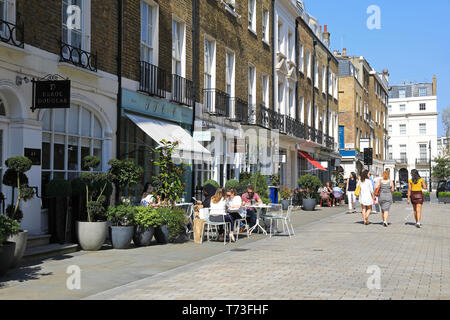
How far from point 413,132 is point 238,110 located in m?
71.0

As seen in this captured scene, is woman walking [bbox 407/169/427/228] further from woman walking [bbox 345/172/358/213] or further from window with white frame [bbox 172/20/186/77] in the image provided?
window with white frame [bbox 172/20/186/77]

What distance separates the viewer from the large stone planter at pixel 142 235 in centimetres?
1130

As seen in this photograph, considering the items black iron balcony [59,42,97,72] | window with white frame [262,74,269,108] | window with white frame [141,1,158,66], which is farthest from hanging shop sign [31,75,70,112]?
window with white frame [262,74,269,108]

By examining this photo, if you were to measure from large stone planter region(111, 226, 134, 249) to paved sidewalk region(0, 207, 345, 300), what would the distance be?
0.18 m

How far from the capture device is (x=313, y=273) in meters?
8.17

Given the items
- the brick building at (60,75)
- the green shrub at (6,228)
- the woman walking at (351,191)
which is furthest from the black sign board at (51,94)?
the woman walking at (351,191)

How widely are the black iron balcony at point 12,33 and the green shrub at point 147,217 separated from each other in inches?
159

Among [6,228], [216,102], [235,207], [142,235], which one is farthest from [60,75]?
[216,102]

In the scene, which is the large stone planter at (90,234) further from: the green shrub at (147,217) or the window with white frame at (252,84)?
the window with white frame at (252,84)

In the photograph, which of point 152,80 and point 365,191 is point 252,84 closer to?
point 365,191

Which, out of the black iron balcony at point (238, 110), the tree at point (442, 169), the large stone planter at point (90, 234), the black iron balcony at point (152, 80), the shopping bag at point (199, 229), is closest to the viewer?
the large stone planter at point (90, 234)

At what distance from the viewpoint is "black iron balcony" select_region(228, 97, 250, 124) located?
69.3 ft

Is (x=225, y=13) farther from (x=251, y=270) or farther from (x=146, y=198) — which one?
(x=251, y=270)
